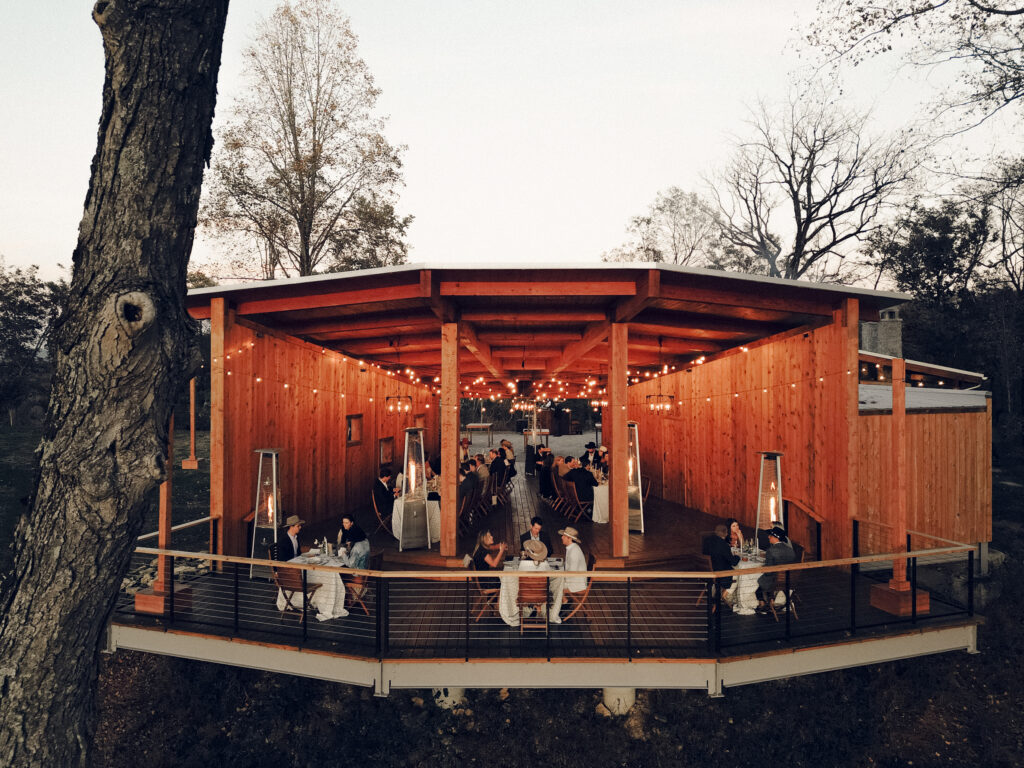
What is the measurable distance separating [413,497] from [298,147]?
13.2m

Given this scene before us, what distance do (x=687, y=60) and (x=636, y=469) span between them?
478 inches

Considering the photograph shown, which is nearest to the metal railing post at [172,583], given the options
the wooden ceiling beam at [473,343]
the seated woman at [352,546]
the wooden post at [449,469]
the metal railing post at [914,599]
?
the seated woman at [352,546]

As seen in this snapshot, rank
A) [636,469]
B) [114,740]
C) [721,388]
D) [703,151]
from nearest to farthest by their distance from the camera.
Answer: [114,740], [636,469], [721,388], [703,151]

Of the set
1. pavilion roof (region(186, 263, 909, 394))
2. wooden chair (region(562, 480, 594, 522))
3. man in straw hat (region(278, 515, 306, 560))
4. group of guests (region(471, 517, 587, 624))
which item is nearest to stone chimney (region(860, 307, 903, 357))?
pavilion roof (region(186, 263, 909, 394))

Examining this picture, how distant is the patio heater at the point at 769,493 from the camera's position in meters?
7.21

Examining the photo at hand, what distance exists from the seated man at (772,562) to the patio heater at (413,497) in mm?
4601

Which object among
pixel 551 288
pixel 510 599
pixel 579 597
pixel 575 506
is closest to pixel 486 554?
pixel 510 599

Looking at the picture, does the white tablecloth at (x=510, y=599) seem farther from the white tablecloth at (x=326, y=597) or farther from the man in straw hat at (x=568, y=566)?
the white tablecloth at (x=326, y=597)

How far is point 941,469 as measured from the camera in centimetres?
895

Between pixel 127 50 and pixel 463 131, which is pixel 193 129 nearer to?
pixel 127 50

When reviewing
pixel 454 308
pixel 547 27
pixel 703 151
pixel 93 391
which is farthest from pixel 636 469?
pixel 703 151

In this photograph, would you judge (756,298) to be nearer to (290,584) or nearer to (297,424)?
(290,584)

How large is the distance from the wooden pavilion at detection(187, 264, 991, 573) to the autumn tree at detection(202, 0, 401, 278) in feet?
22.2

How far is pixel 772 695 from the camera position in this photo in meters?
7.72
